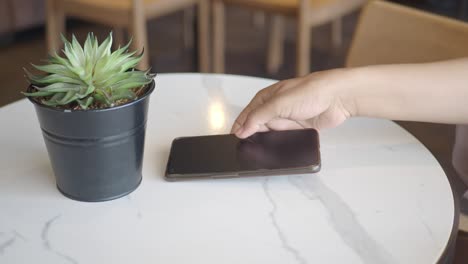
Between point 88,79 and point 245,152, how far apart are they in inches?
9.9

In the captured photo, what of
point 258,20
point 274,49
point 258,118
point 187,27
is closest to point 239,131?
point 258,118

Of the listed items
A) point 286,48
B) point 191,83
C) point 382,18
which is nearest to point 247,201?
point 191,83

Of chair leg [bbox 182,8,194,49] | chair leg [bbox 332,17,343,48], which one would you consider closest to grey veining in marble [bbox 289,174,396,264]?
chair leg [bbox 332,17,343,48]

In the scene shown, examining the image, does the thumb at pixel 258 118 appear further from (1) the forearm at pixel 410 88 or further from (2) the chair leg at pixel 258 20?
(2) the chair leg at pixel 258 20

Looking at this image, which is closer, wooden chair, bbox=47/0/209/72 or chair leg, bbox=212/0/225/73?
wooden chair, bbox=47/0/209/72

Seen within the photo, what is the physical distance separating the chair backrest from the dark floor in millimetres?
1481

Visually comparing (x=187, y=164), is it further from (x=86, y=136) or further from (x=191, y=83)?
(x=191, y=83)

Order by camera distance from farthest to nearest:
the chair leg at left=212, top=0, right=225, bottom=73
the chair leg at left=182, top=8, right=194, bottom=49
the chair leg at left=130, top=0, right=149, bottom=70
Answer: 1. the chair leg at left=182, top=8, right=194, bottom=49
2. the chair leg at left=212, top=0, right=225, bottom=73
3. the chair leg at left=130, top=0, right=149, bottom=70

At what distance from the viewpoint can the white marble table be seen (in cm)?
70

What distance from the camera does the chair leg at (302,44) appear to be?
2037mm

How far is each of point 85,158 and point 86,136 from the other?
3 cm

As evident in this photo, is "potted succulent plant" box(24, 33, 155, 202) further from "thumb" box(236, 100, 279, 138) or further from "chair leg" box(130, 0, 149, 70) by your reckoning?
"chair leg" box(130, 0, 149, 70)

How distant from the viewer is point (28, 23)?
306cm

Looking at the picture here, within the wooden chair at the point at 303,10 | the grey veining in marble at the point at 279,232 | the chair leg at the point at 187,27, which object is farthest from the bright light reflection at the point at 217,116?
the chair leg at the point at 187,27
